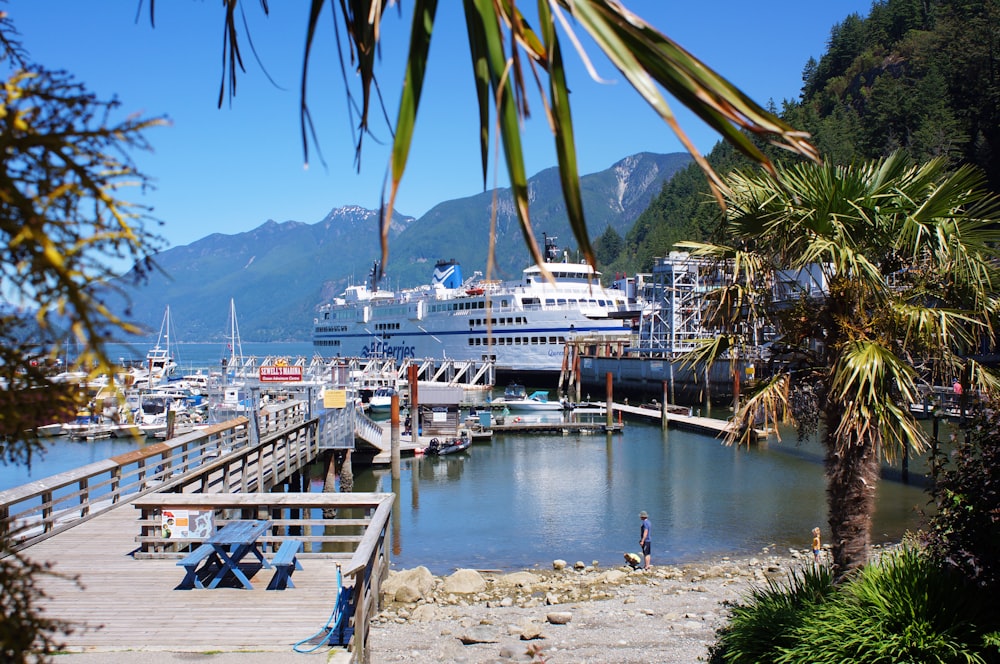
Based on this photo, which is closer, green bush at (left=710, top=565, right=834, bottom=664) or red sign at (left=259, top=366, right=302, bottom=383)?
green bush at (left=710, top=565, right=834, bottom=664)

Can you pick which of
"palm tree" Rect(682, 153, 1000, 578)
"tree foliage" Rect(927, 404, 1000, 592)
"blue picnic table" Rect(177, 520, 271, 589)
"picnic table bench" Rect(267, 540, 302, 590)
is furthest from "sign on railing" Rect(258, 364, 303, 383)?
"tree foliage" Rect(927, 404, 1000, 592)

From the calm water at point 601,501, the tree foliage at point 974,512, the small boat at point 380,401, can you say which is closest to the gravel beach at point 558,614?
the calm water at point 601,501

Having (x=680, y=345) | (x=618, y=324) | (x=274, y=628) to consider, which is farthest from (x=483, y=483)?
(x=618, y=324)

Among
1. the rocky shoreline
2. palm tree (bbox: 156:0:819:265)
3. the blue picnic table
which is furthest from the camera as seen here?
the rocky shoreline

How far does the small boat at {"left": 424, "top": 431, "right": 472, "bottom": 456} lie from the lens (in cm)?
2706

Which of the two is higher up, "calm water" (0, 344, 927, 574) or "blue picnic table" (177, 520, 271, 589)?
"blue picnic table" (177, 520, 271, 589)

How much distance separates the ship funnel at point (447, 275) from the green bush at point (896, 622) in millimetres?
65121

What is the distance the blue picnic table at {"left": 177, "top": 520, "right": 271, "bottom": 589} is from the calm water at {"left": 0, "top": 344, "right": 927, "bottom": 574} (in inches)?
301

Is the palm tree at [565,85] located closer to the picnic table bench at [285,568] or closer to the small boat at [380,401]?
the picnic table bench at [285,568]

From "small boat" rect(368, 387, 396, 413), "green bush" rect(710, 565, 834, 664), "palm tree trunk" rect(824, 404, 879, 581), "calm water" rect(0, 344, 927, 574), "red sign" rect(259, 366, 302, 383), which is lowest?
"calm water" rect(0, 344, 927, 574)

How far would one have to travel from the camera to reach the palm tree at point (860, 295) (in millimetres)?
4922

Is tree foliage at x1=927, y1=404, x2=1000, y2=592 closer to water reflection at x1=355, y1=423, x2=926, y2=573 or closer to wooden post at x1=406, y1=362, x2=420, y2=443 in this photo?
water reflection at x1=355, y1=423, x2=926, y2=573

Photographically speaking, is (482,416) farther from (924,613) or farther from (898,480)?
(924,613)

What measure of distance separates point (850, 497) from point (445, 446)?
891 inches
